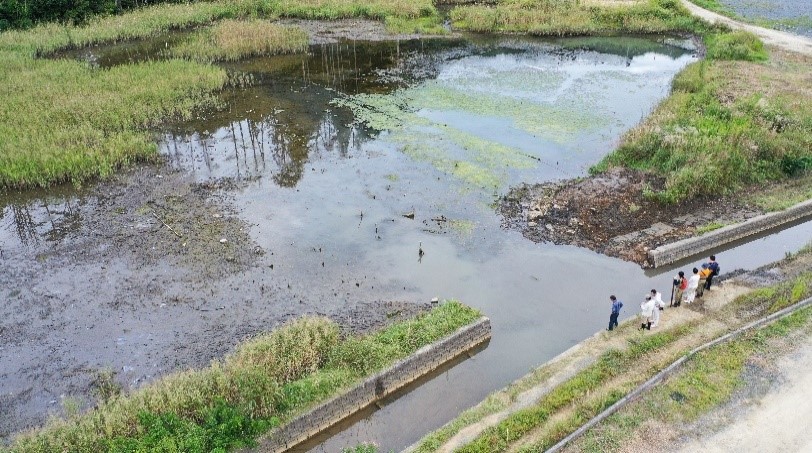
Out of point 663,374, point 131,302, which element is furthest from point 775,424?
point 131,302

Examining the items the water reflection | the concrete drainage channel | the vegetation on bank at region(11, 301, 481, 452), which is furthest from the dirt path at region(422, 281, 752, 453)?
the water reflection

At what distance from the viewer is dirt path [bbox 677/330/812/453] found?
9.31m

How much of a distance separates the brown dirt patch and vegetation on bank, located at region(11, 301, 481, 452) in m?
5.16

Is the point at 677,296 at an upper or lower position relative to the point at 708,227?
lower

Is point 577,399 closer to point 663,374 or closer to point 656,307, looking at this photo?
point 663,374

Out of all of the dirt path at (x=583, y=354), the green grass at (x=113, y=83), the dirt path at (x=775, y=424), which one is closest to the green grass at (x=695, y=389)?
the dirt path at (x=775, y=424)

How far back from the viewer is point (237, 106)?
24.7 metres

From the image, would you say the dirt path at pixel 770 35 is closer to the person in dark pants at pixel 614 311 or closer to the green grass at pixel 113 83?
the green grass at pixel 113 83

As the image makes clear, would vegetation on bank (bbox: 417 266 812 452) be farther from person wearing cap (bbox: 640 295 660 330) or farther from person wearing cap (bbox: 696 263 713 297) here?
person wearing cap (bbox: 696 263 713 297)

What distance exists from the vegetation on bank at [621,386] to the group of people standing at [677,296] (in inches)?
12.3

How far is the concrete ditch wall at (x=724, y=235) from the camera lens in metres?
15.0

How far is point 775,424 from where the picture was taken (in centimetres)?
970

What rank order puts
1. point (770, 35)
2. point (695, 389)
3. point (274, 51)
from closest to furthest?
point (695, 389) → point (274, 51) → point (770, 35)

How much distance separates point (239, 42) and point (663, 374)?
2693 centimetres
